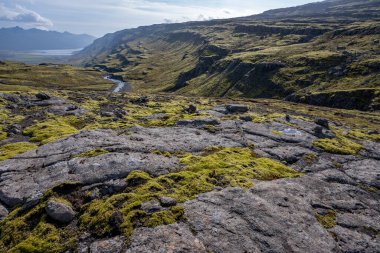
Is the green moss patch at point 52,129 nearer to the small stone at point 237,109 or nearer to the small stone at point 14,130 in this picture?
the small stone at point 14,130

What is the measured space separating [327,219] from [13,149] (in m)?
50.5

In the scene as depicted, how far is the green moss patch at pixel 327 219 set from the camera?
33500mm

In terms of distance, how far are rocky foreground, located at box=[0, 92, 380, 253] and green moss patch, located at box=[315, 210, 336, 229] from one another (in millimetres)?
125

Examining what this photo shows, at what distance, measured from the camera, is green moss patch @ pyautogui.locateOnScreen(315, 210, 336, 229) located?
3350 centimetres

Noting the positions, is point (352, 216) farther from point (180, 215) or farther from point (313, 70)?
point (313, 70)

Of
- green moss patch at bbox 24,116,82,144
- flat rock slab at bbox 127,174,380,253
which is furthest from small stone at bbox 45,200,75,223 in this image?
green moss patch at bbox 24,116,82,144

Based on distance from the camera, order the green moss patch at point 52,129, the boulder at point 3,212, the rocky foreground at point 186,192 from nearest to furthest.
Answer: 1. the rocky foreground at point 186,192
2. the boulder at point 3,212
3. the green moss patch at point 52,129

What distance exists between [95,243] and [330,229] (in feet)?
78.6

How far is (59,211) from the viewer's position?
3228cm

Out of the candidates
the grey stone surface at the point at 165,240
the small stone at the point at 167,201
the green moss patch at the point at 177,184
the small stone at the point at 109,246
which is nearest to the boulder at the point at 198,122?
the green moss patch at the point at 177,184

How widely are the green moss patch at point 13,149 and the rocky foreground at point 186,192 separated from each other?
18cm

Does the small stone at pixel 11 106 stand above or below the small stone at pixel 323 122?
above

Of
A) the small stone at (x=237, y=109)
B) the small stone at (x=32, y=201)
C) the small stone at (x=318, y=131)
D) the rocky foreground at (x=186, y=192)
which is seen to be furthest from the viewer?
the small stone at (x=237, y=109)

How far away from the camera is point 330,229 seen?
32.9m
